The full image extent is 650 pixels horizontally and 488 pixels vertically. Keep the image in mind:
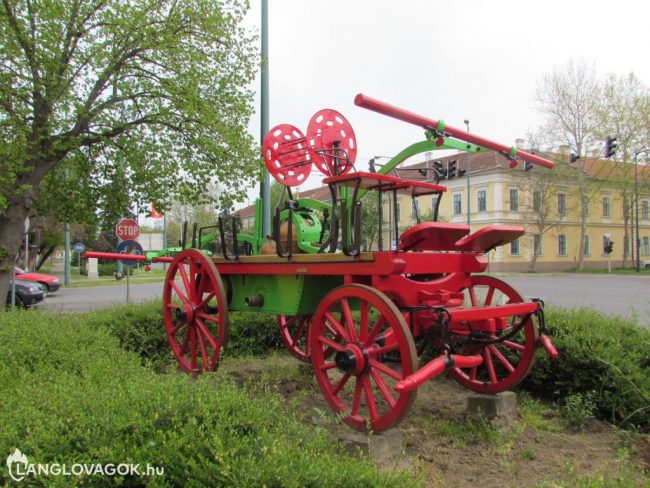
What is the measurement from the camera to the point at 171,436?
2.67 metres

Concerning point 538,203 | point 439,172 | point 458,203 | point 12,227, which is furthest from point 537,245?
point 439,172

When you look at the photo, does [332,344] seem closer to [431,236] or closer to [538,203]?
[431,236]

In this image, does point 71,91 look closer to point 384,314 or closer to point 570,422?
point 384,314

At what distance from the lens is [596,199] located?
4581 centimetres

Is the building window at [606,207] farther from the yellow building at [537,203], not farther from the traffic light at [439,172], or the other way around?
the traffic light at [439,172]

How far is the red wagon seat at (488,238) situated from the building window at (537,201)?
129ft

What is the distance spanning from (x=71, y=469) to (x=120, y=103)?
9577 mm

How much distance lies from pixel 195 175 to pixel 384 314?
329 inches

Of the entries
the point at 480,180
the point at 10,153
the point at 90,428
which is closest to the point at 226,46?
the point at 10,153

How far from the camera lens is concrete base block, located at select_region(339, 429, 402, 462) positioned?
359 cm

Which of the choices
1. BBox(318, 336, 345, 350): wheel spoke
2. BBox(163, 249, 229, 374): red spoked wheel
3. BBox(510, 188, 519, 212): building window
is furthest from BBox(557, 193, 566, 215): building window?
BBox(318, 336, 345, 350): wheel spoke

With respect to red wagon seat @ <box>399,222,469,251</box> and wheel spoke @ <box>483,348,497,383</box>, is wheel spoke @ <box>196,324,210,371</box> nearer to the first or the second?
red wagon seat @ <box>399,222,469,251</box>

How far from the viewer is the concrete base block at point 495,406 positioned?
4.70m

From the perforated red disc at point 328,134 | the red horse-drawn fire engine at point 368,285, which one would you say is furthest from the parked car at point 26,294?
the perforated red disc at point 328,134
